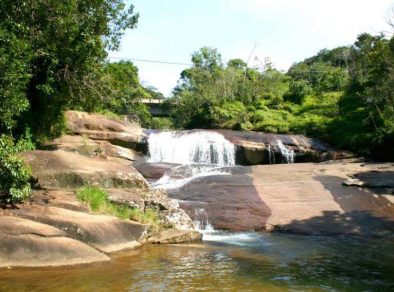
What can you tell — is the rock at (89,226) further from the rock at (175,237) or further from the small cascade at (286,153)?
the small cascade at (286,153)

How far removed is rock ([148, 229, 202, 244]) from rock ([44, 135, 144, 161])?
35.6 feet

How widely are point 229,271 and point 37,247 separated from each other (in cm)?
390

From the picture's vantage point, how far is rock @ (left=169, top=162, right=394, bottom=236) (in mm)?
15266

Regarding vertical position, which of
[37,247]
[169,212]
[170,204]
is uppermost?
[170,204]

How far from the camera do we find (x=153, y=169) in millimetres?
21516

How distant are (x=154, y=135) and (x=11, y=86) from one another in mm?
15940

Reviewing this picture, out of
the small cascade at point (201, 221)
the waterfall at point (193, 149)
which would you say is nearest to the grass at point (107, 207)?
the small cascade at point (201, 221)

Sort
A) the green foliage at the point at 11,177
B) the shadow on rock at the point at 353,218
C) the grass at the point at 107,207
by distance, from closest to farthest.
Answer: the green foliage at the point at 11,177
the grass at the point at 107,207
the shadow on rock at the point at 353,218

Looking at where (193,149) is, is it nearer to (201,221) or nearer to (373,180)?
(373,180)

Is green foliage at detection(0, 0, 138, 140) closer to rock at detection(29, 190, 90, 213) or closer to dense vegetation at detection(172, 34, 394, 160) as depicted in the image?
rock at detection(29, 190, 90, 213)

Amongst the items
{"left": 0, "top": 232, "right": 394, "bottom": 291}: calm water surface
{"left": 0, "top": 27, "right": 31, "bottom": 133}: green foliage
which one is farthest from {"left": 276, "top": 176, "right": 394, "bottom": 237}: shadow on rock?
{"left": 0, "top": 27, "right": 31, "bottom": 133}: green foliage

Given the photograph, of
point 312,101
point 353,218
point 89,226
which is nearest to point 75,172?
point 89,226

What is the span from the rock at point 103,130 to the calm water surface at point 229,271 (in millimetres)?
14891

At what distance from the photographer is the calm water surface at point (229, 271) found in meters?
8.02
